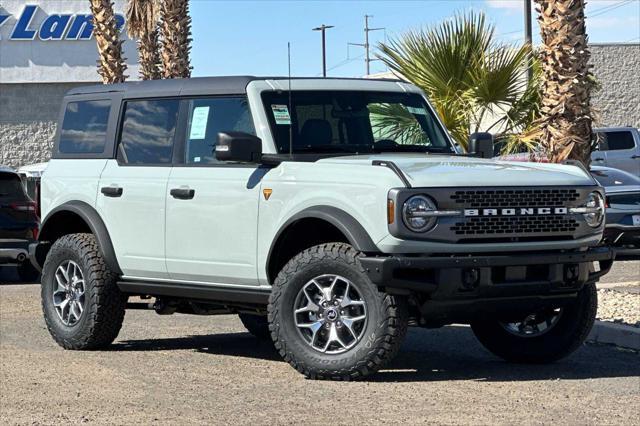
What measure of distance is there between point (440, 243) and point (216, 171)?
2018mm

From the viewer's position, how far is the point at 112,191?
34.4 ft

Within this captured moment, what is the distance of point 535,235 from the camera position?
8.81 metres

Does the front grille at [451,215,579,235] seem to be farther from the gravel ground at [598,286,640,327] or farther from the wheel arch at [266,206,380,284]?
the gravel ground at [598,286,640,327]

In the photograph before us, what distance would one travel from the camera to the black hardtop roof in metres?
9.90

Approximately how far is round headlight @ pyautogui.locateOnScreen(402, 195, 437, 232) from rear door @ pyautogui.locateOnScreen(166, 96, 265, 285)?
1.37 meters

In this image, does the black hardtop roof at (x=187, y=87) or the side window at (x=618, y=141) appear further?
the side window at (x=618, y=141)

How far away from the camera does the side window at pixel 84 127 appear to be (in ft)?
36.1

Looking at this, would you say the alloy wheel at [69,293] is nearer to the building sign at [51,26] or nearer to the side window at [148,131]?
the side window at [148,131]

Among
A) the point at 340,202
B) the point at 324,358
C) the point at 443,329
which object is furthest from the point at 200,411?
the point at 443,329

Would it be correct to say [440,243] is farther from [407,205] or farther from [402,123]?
[402,123]

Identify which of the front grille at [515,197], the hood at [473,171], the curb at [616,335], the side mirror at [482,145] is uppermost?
the side mirror at [482,145]

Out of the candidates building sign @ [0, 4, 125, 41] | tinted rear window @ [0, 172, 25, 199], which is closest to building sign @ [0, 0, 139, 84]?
building sign @ [0, 4, 125, 41]

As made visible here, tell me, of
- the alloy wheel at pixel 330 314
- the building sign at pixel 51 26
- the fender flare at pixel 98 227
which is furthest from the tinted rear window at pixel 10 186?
the building sign at pixel 51 26

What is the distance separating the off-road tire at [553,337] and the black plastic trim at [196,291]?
1.61 metres
